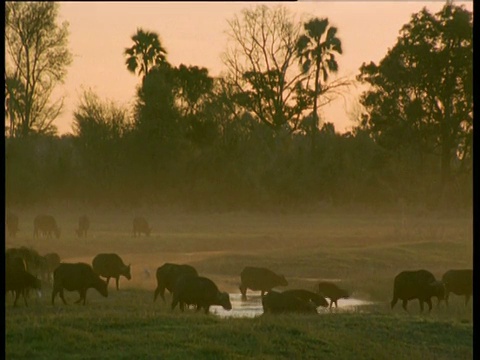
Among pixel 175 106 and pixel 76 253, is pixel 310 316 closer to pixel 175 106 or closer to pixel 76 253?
pixel 76 253

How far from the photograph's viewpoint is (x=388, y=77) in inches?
2052

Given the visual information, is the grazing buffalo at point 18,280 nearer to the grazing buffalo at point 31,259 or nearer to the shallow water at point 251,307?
the grazing buffalo at point 31,259

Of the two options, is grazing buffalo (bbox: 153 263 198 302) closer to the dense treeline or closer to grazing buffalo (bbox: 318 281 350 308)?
grazing buffalo (bbox: 318 281 350 308)

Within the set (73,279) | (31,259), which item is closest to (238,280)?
(31,259)

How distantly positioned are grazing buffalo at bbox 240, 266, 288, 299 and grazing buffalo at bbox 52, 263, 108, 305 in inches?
180

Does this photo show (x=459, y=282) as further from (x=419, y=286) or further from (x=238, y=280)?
(x=238, y=280)

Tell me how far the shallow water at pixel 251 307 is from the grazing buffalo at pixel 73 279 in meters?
2.42

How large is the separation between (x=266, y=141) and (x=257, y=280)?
30.2m

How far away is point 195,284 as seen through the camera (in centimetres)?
1938

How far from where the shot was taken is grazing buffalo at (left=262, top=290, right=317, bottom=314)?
763 inches

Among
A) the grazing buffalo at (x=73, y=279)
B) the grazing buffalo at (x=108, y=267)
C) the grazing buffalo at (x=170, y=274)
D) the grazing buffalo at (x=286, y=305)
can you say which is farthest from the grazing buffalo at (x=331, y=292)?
the grazing buffalo at (x=73, y=279)

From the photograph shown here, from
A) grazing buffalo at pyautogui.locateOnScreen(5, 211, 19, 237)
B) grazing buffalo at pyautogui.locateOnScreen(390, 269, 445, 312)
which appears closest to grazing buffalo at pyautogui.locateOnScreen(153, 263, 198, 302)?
grazing buffalo at pyautogui.locateOnScreen(390, 269, 445, 312)

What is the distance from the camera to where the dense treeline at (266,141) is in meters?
52.1

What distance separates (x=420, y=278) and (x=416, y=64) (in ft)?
105
